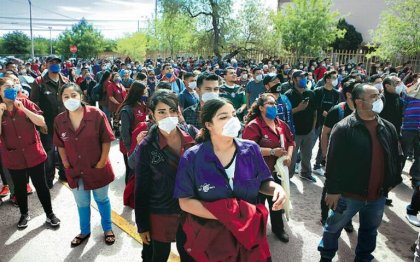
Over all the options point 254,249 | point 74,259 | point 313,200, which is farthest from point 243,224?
point 313,200

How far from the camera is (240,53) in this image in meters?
31.5

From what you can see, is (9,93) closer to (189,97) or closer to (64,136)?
(64,136)

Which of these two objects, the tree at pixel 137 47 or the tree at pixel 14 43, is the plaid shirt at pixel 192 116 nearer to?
the tree at pixel 137 47

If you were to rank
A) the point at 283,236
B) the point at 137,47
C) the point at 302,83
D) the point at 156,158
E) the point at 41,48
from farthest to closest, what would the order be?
the point at 41,48, the point at 137,47, the point at 302,83, the point at 283,236, the point at 156,158

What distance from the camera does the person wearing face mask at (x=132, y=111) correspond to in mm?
4719

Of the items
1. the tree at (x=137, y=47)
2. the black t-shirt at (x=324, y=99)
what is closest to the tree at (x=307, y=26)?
the black t-shirt at (x=324, y=99)

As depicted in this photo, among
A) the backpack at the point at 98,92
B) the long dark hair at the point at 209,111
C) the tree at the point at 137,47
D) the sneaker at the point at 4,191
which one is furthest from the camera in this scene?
the tree at the point at 137,47

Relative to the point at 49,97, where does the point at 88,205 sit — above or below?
below

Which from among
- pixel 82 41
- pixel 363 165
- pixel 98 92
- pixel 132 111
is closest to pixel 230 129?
pixel 363 165

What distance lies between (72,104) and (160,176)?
1656mm

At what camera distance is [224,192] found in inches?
87.4

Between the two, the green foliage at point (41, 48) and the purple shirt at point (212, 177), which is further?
the green foliage at point (41, 48)

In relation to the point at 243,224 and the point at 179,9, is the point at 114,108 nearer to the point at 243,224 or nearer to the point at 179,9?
the point at 243,224

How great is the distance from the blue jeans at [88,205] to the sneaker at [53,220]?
59 cm
